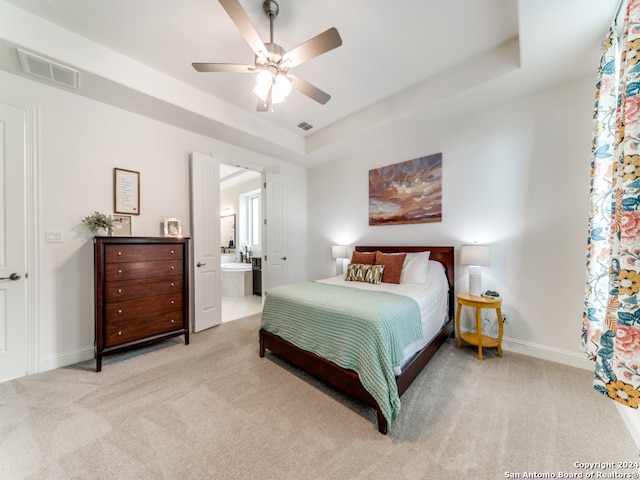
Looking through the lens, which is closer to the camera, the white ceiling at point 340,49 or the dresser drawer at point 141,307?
the white ceiling at point 340,49

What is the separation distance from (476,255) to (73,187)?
430 centimetres

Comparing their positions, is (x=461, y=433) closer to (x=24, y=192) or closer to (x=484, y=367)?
(x=484, y=367)

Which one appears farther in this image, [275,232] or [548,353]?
[275,232]

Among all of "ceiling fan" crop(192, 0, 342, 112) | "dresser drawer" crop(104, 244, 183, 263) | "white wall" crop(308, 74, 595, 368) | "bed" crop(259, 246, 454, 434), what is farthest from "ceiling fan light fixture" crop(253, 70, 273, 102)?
"white wall" crop(308, 74, 595, 368)

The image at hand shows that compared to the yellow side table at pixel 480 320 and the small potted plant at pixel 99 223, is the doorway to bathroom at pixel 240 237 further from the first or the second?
the yellow side table at pixel 480 320

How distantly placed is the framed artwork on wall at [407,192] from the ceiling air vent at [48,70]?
Answer: 358 centimetres

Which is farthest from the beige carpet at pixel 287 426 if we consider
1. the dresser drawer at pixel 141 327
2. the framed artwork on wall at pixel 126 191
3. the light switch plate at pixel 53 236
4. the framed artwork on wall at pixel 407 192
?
the framed artwork on wall at pixel 407 192

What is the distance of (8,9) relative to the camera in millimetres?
1850

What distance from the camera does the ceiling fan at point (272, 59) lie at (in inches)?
63.9

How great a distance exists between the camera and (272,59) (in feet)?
6.16

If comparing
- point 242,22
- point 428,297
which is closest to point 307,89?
point 242,22

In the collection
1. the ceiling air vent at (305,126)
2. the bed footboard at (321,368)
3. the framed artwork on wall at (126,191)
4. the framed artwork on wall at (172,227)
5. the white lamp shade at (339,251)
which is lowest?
the bed footboard at (321,368)

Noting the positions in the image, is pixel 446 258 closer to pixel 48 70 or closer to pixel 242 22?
pixel 242 22

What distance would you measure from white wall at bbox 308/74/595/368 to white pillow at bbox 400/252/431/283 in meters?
0.40
